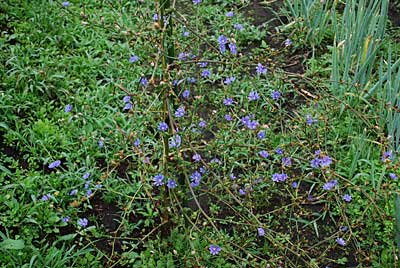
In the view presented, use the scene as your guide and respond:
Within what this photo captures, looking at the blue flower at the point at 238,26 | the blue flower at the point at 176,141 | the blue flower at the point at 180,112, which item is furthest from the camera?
the blue flower at the point at 238,26

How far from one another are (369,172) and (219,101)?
0.83m

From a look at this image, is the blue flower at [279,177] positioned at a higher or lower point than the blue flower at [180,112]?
lower

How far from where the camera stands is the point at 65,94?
313 cm

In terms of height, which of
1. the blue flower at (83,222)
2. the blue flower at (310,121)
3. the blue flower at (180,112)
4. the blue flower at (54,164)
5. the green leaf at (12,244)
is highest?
the blue flower at (180,112)

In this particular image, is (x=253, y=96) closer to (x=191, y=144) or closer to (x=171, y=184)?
(x=191, y=144)

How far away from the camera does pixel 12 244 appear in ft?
7.38

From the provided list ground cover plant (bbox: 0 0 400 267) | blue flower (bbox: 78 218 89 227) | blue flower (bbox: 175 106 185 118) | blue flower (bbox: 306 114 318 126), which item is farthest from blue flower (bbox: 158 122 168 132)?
blue flower (bbox: 306 114 318 126)

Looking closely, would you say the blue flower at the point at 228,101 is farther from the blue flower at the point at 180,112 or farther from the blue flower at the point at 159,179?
the blue flower at the point at 159,179

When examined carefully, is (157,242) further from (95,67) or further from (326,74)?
(326,74)

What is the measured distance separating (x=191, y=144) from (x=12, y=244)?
2.61 ft

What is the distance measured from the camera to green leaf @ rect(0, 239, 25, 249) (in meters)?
2.24

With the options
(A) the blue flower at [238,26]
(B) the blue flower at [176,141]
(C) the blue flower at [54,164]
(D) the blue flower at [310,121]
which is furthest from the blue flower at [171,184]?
(A) the blue flower at [238,26]

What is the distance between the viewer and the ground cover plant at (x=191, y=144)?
218cm

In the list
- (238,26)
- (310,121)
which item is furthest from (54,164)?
(238,26)
